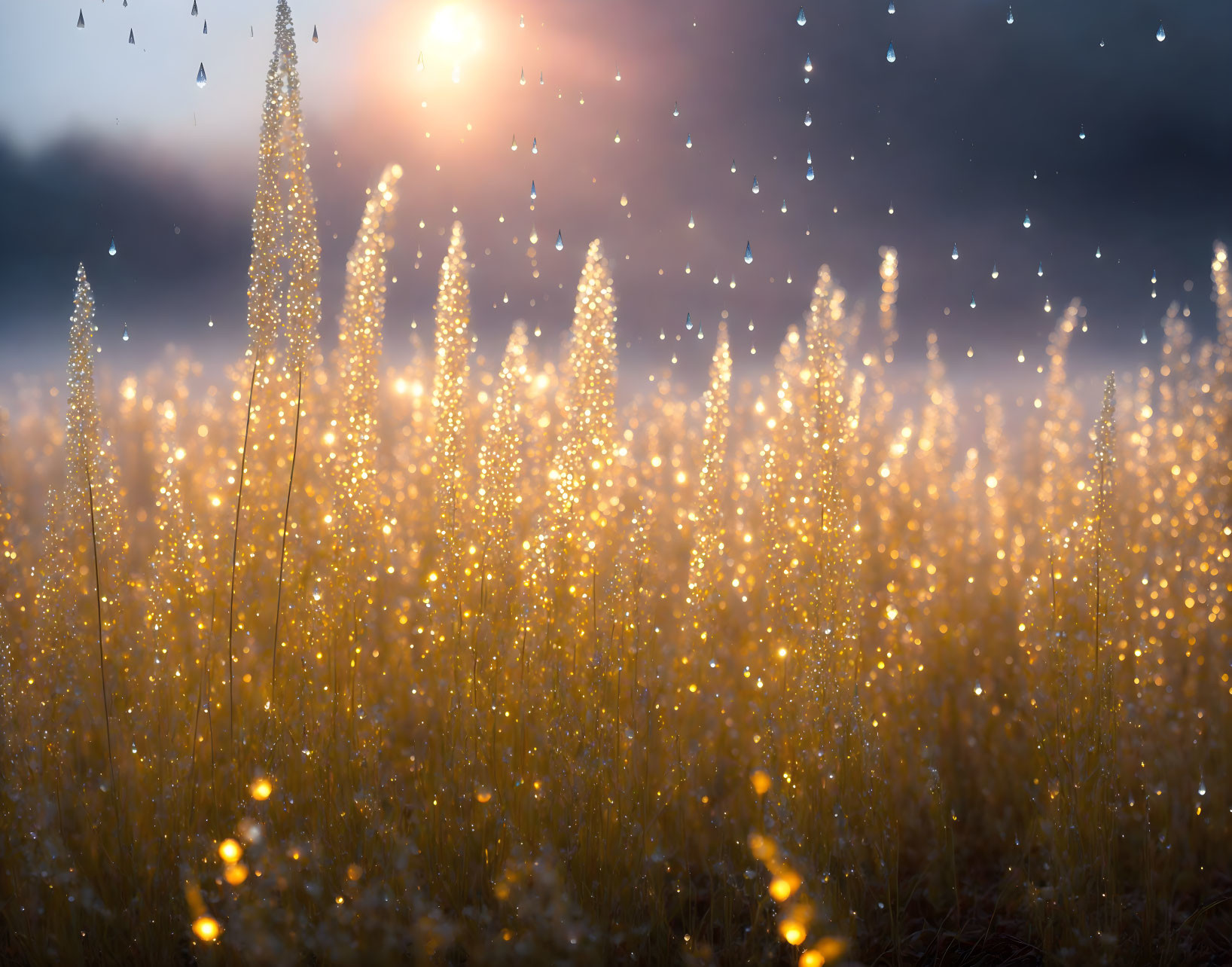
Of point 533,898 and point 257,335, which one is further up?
point 257,335

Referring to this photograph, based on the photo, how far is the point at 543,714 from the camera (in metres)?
3.16

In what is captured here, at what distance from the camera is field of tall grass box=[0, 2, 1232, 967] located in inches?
106

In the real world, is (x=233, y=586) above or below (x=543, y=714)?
above

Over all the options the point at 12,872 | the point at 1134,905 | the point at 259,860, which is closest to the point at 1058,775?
the point at 1134,905

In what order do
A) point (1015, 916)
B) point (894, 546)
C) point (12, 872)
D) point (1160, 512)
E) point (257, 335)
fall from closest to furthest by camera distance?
point (12, 872) → point (257, 335) → point (1015, 916) → point (1160, 512) → point (894, 546)

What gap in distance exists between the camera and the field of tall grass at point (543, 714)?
2684 millimetres

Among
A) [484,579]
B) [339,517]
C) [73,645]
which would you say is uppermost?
[339,517]

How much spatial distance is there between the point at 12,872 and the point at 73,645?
3.09 feet

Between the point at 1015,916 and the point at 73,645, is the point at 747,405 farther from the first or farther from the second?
the point at 73,645

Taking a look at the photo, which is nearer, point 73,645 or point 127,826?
point 127,826

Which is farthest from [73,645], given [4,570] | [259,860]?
[259,860]

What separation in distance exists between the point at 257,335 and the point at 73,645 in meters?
1.73

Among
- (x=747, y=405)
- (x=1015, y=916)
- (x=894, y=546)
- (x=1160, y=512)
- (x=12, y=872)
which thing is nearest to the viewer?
(x=12, y=872)

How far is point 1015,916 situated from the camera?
124 inches
